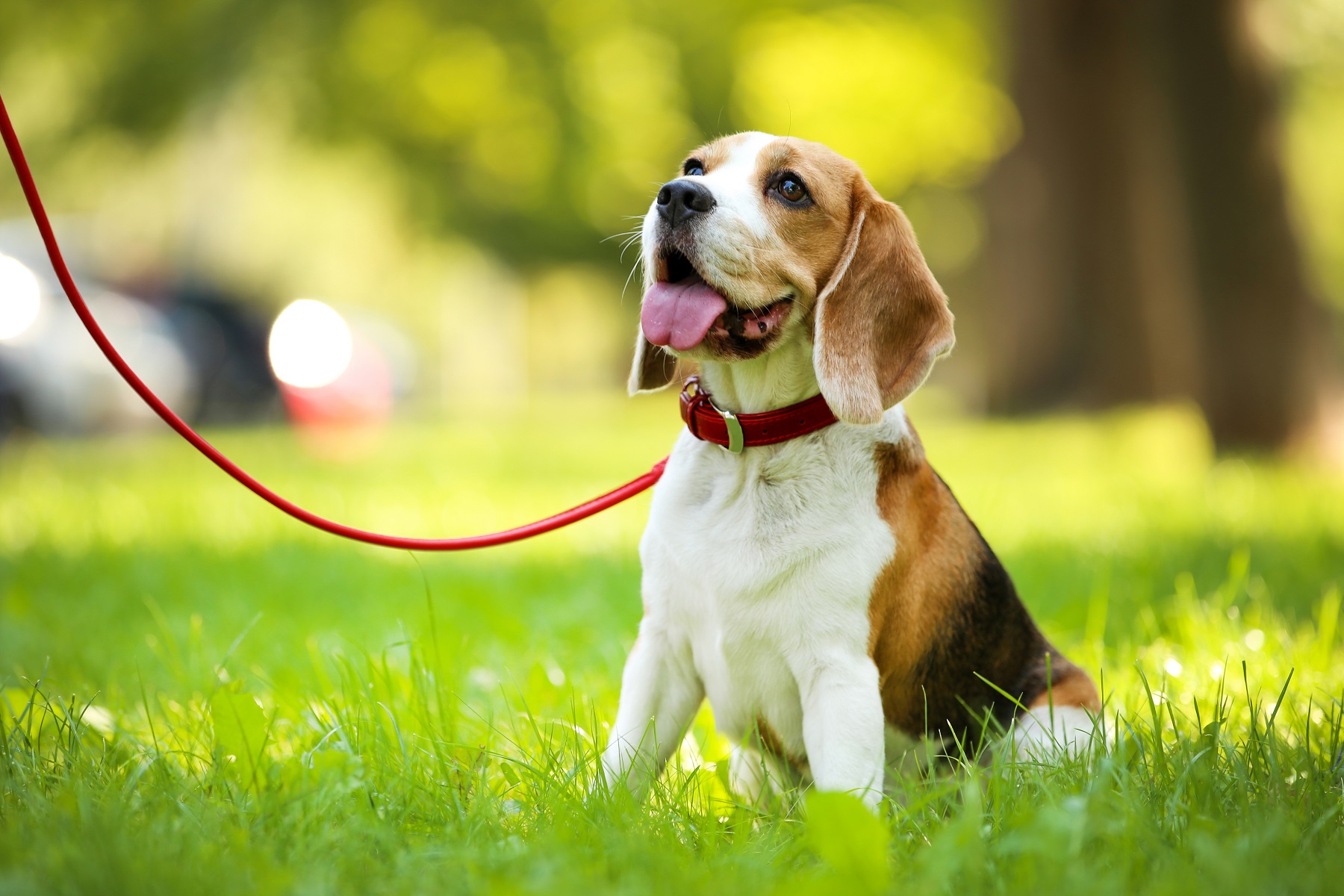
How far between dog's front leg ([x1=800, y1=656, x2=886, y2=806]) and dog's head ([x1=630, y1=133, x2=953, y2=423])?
2.04ft

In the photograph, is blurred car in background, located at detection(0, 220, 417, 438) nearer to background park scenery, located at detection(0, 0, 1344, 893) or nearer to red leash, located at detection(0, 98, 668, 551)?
background park scenery, located at detection(0, 0, 1344, 893)

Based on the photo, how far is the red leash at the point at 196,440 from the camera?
282 centimetres

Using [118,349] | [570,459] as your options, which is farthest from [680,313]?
[118,349]

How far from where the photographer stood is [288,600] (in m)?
5.24

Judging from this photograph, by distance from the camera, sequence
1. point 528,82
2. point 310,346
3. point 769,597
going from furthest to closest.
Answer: point 528,82 < point 310,346 < point 769,597

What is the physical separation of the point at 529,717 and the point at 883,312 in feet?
4.78

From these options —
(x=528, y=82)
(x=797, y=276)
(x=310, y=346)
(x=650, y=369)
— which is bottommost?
(x=310, y=346)

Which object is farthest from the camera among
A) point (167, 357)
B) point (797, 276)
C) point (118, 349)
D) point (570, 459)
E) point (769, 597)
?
point (167, 357)

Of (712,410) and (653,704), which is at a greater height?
(712,410)

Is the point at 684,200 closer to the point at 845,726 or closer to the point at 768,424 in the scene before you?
the point at 768,424

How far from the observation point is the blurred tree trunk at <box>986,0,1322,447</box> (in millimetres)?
8867

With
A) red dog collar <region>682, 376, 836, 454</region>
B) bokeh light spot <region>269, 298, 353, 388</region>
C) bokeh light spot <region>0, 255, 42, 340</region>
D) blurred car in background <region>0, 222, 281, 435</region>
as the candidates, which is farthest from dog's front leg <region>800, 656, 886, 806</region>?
bokeh light spot <region>269, 298, 353, 388</region>

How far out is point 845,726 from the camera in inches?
103

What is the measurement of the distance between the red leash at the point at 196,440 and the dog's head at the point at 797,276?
53 centimetres
